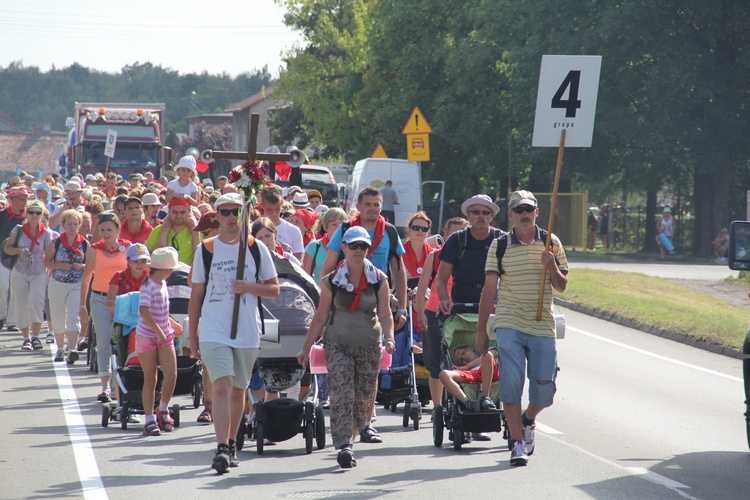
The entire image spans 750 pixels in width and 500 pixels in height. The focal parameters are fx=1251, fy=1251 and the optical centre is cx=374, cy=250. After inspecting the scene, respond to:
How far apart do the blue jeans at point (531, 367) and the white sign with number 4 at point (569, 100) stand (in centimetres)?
210

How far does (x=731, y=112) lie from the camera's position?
41812 millimetres

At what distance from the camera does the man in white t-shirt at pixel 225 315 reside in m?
8.38

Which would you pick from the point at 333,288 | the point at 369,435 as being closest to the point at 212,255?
the point at 333,288

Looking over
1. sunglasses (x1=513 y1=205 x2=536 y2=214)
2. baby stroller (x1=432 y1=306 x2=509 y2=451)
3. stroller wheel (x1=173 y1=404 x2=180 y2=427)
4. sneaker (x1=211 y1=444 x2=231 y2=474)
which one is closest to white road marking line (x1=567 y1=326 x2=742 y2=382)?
baby stroller (x1=432 y1=306 x2=509 y2=451)

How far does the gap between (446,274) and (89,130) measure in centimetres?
2879

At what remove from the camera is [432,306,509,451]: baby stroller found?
944 centimetres

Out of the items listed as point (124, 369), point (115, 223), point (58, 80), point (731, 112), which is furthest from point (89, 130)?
point (58, 80)

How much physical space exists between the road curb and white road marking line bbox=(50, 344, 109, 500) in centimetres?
899

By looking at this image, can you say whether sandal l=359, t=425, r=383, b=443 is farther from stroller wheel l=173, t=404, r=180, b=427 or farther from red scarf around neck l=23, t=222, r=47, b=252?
red scarf around neck l=23, t=222, r=47, b=252

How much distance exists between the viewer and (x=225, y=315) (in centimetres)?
841

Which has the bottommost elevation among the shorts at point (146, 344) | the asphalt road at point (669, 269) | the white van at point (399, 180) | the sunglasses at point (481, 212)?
the asphalt road at point (669, 269)

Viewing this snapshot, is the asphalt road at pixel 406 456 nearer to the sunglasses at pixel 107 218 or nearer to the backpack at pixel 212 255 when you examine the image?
the backpack at pixel 212 255

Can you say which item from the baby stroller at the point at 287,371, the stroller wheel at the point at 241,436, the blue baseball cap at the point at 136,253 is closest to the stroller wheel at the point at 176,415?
the baby stroller at the point at 287,371

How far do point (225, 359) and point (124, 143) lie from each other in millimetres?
29421
